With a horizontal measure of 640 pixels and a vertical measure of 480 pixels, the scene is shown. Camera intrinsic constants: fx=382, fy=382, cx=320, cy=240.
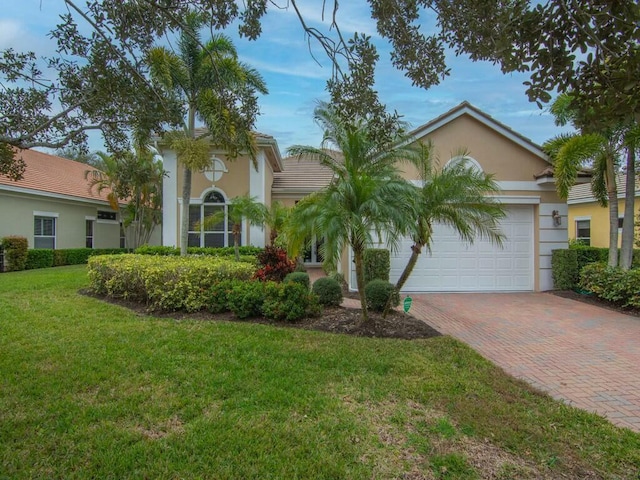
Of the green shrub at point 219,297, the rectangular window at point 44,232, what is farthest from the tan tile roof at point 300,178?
the rectangular window at point 44,232

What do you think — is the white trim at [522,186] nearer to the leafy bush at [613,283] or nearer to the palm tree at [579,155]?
the palm tree at [579,155]

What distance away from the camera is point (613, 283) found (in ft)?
32.7

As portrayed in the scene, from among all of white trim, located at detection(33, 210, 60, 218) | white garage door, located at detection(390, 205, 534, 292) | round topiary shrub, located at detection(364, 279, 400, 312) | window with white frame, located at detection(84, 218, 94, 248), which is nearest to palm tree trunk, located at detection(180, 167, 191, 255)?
white garage door, located at detection(390, 205, 534, 292)

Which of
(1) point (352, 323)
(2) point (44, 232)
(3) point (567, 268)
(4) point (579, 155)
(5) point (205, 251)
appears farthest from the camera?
(2) point (44, 232)

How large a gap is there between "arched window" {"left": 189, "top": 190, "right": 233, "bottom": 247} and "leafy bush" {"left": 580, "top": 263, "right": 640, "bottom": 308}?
12343 millimetres

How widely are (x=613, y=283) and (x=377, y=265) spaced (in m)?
6.10

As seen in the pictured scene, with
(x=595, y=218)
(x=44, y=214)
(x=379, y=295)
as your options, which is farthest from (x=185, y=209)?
(x=595, y=218)

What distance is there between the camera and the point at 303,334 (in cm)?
658

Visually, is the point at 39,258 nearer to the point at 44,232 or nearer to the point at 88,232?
the point at 44,232

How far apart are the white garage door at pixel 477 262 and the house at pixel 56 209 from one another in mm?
16200

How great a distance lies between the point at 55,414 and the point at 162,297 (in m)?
4.52

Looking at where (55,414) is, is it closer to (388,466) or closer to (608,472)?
(388,466)

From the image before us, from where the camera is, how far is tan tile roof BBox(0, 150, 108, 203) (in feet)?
57.8

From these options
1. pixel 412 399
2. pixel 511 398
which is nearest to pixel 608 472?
pixel 511 398
